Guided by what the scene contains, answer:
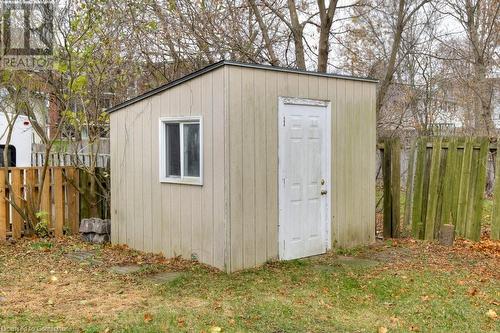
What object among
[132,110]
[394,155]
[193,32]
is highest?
[193,32]

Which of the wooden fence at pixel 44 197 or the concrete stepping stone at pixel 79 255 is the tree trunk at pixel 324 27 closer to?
the wooden fence at pixel 44 197

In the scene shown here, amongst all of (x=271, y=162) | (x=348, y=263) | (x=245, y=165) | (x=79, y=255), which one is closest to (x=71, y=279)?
(x=79, y=255)

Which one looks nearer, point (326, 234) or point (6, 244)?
point (326, 234)

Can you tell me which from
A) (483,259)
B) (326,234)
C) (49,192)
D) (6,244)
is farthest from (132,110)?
(483,259)

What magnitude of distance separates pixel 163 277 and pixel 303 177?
2.42 meters

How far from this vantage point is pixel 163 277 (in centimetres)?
614

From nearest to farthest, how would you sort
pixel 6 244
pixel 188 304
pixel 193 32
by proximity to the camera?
pixel 188 304, pixel 6 244, pixel 193 32

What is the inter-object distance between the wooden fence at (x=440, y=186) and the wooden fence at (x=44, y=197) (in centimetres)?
565

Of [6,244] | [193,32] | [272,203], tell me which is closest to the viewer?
[272,203]

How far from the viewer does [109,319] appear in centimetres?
456

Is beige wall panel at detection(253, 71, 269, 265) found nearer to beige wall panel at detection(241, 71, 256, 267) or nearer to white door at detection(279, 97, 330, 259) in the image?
beige wall panel at detection(241, 71, 256, 267)

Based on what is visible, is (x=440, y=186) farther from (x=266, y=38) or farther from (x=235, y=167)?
(x=266, y=38)

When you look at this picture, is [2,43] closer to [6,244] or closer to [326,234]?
[6,244]

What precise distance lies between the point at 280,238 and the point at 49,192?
442 cm
